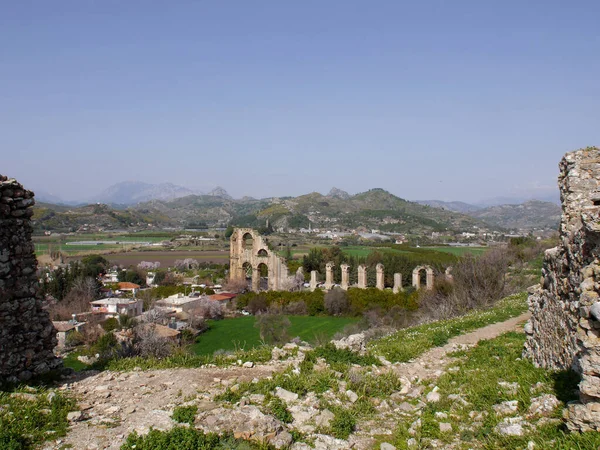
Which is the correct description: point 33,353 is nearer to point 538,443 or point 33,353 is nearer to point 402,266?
point 538,443

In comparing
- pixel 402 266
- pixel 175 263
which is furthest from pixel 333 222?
pixel 402 266

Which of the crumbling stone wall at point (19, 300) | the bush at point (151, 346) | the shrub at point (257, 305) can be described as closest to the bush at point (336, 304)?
the shrub at point (257, 305)

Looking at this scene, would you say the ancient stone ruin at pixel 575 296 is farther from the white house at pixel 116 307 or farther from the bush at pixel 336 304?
the white house at pixel 116 307

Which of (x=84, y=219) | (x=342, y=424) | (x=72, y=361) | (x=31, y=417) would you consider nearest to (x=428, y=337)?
(x=342, y=424)

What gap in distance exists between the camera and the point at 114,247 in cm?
10462

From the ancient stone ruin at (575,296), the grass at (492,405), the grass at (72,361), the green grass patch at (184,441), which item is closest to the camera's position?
the ancient stone ruin at (575,296)

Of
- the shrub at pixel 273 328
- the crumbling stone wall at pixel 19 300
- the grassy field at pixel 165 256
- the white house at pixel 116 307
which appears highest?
the crumbling stone wall at pixel 19 300

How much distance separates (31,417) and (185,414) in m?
1.90

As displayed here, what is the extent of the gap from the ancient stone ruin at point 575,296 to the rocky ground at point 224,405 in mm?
1115

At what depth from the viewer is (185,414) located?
5875 millimetres

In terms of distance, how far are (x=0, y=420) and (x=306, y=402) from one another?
3795mm

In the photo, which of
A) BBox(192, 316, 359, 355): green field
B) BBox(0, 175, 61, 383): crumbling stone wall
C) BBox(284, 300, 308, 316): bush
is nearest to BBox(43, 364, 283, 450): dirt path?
BBox(0, 175, 61, 383): crumbling stone wall

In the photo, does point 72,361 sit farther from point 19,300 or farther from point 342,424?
point 342,424

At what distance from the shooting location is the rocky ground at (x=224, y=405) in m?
5.55
